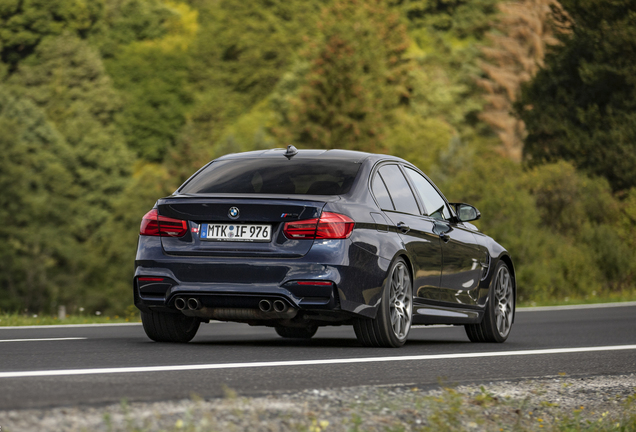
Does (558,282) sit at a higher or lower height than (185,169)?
higher

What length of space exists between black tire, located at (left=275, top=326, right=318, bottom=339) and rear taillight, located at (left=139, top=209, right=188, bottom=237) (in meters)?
2.33

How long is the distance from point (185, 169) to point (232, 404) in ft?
222

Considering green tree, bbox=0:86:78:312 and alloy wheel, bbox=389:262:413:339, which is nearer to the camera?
alloy wheel, bbox=389:262:413:339

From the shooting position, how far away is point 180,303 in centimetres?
868

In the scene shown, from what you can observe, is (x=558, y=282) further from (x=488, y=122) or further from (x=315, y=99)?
(x=488, y=122)

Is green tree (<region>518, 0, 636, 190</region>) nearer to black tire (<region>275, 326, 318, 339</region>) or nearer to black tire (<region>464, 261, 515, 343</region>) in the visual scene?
black tire (<region>464, 261, 515, 343</region>)

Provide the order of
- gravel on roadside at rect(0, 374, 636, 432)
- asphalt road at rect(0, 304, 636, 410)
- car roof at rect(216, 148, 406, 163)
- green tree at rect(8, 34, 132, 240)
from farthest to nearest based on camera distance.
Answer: green tree at rect(8, 34, 132, 240) → car roof at rect(216, 148, 406, 163) → asphalt road at rect(0, 304, 636, 410) → gravel on roadside at rect(0, 374, 636, 432)

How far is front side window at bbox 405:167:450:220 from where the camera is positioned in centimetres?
1020

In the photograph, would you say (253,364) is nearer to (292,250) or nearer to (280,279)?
(280,279)

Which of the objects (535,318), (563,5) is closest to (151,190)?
(563,5)

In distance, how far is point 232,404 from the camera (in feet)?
17.2

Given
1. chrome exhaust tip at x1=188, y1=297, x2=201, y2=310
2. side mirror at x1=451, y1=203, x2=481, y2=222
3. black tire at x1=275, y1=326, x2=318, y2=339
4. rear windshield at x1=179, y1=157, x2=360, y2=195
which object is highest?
rear windshield at x1=179, y1=157, x2=360, y2=195

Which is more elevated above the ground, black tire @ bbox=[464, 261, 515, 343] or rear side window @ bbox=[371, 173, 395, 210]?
rear side window @ bbox=[371, 173, 395, 210]

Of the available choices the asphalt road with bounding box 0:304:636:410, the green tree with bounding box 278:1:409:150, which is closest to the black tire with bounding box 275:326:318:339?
the asphalt road with bounding box 0:304:636:410
